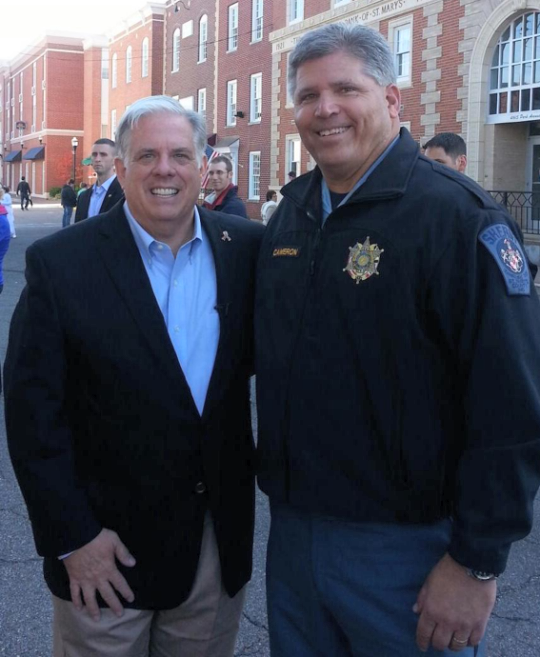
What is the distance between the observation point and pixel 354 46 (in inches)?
81.8

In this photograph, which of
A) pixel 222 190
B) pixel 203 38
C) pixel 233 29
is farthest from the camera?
pixel 203 38

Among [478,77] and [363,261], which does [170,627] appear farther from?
[478,77]

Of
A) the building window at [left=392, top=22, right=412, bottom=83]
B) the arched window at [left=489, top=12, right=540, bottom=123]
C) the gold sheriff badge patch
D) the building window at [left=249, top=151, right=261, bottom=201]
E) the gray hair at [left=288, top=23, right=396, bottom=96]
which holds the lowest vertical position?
the gold sheriff badge patch

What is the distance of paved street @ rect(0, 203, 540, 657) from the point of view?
3.26m

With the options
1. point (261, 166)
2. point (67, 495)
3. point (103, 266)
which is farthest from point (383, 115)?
point (261, 166)

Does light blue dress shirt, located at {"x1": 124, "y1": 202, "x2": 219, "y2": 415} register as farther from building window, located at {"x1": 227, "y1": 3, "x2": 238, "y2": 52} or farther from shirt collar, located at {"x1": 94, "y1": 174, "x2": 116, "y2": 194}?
building window, located at {"x1": 227, "y1": 3, "x2": 238, "y2": 52}

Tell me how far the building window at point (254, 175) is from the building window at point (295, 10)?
5.23 meters

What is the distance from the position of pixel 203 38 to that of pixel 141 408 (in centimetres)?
3562

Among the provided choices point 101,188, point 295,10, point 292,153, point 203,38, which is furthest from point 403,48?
point 203,38

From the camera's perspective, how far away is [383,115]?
2.13 m

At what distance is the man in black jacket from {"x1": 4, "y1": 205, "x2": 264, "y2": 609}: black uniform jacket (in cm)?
18

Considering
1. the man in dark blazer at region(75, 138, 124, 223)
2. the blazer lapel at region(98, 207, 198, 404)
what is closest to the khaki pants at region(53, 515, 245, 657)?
the blazer lapel at region(98, 207, 198, 404)

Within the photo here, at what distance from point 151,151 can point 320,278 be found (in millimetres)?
687

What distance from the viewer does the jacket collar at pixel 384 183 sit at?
198cm
